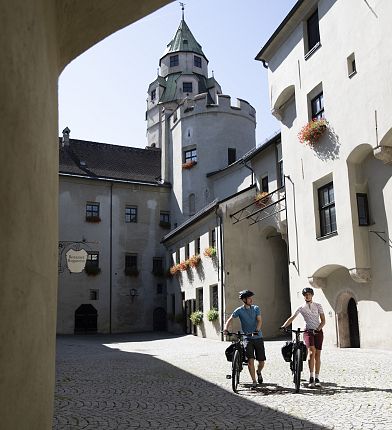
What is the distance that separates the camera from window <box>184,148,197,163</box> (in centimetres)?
3770

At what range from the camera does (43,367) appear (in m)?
4.14

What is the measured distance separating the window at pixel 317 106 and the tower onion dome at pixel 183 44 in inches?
1407

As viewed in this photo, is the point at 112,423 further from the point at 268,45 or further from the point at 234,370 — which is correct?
the point at 268,45

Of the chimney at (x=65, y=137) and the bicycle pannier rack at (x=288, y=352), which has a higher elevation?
the chimney at (x=65, y=137)

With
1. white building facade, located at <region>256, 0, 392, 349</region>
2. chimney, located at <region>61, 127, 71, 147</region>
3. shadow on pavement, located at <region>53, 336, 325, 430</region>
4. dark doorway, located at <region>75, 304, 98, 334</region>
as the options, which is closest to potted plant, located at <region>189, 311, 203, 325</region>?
white building facade, located at <region>256, 0, 392, 349</region>

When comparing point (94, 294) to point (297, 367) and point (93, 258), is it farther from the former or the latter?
point (297, 367)

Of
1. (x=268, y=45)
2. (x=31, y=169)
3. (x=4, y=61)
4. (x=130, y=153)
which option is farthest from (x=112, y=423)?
(x=130, y=153)

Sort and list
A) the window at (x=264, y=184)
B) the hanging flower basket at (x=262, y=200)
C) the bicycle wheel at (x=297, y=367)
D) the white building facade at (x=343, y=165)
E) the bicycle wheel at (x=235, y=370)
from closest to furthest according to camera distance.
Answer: the bicycle wheel at (x=297, y=367), the bicycle wheel at (x=235, y=370), the white building facade at (x=343, y=165), the hanging flower basket at (x=262, y=200), the window at (x=264, y=184)

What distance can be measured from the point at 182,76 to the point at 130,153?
36.9ft

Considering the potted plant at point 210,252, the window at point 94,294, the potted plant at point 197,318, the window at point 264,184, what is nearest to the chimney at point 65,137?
the window at point 94,294

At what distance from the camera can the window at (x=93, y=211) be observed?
37469 millimetres

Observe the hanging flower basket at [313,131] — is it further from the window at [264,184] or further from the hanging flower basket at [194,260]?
the hanging flower basket at [194,260]

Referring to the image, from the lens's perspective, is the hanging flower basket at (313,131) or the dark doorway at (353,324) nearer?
the dark doorway at (353,324)

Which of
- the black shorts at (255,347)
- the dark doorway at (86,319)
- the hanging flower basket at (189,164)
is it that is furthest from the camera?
the hanging flower basket at (189,164)
